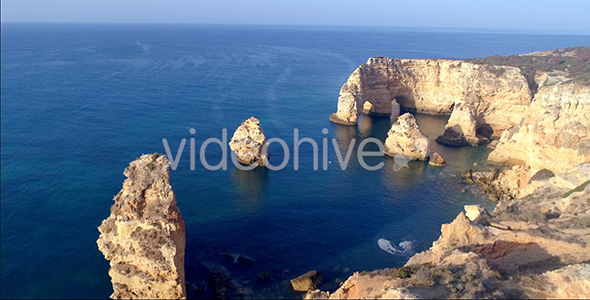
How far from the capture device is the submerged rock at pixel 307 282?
37875mm

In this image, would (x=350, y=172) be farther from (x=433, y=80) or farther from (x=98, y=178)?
(x=433, y=80)

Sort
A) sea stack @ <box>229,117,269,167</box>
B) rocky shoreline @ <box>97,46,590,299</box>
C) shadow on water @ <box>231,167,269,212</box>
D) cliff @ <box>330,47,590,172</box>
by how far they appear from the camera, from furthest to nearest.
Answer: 1. sea stack @ <box>229,117,269,167</box>
2. cliff @ <box>330,47,590,172</box>
3. shadow on water @ <box>231,167,269,212</box>
4. rocky shoreline @ <box>97,46,590,299</box>

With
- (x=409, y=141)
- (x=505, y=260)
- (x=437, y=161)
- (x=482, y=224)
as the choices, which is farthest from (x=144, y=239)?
(x=437, y=161)

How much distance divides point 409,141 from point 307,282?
138 feet

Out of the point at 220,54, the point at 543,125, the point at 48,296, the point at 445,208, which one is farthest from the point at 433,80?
the point at 220,54

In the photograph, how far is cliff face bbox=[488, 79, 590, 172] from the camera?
54.8 m

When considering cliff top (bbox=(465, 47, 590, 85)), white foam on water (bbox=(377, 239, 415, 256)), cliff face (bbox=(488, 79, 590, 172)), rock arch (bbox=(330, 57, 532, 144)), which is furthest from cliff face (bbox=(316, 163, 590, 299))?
cliff top (bbox=(465, 47, 590, 85))

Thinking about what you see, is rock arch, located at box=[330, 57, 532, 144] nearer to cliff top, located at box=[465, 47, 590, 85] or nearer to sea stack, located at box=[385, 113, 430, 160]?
cliff top, located at box=[465, 47, 590, 85]

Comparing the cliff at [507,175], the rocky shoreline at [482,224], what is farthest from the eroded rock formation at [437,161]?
the cliff at [507,175]

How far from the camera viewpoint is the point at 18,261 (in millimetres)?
38125

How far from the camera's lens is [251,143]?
6612 centimetres

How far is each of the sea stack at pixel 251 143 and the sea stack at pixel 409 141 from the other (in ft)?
83.0

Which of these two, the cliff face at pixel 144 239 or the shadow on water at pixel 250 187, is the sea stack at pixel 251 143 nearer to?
the shadow on water at pixel 250 187

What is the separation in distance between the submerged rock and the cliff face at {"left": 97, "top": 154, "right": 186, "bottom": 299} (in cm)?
1065
